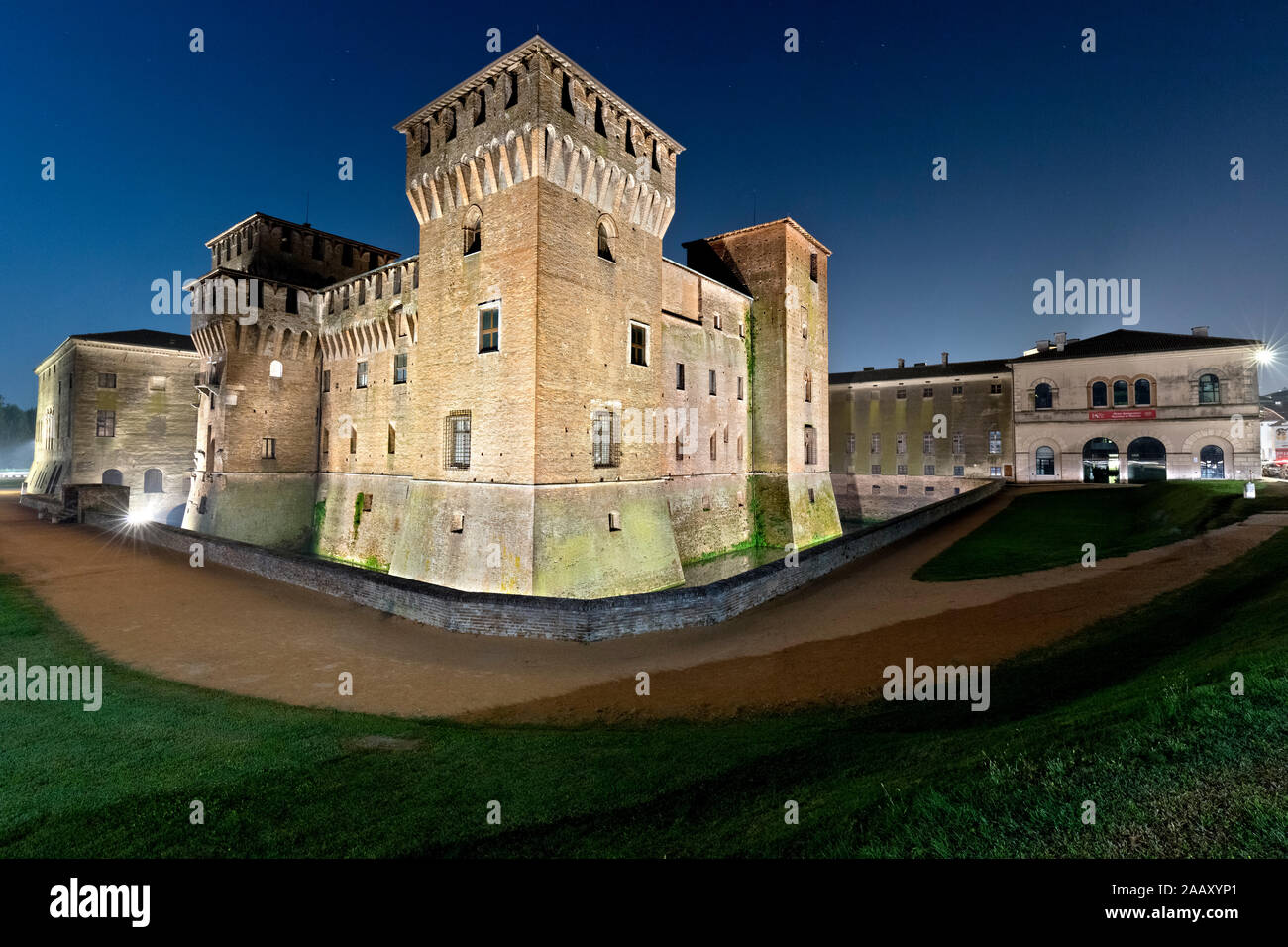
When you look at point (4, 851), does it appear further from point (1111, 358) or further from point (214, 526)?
point (1111, 358)

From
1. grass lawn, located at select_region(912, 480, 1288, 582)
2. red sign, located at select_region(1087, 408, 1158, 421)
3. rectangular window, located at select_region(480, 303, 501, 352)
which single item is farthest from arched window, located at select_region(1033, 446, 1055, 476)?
rectangular window, located at select_region(480, 303, 501, 352)

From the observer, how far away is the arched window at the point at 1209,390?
34.1 meters

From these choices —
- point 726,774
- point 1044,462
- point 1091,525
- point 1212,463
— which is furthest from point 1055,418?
point 726,774

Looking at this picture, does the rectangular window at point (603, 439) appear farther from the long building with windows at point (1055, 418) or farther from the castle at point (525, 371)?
the long building with windows at point (1055, 418)

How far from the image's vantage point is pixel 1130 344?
121 ft

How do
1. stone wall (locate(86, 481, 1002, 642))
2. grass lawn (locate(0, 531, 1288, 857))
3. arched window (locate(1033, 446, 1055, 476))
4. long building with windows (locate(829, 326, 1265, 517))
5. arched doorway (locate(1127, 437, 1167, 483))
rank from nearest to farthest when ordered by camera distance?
grass lawn (locate(0, 531, 1288, 857)), stone wall (locate(86, 481, 1002, 642)), long building with windows (locate(829, 326, 1265, 517)), arched doorway (locate(1127, 437, 1167, 483)), arched window (locate(1033, 446, 1055, 476))

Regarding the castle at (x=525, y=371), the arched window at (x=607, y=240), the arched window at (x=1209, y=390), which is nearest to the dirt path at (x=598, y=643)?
the castle at (x=525, y=371)

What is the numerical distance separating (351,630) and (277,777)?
675cm

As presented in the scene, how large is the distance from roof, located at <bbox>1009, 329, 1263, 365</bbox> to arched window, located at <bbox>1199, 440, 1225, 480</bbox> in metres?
6.38

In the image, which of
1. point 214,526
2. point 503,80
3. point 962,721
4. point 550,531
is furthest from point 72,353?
point 962,721

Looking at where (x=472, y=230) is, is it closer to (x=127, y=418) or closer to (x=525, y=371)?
(x=525, y=371)

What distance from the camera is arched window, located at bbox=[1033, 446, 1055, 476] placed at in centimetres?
3891

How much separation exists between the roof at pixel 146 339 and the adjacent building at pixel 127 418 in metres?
0.06

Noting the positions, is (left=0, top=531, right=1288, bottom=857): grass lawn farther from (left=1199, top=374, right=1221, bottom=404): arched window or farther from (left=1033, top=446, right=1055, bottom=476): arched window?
(left=1199, top=374, right=1221, bottom=404): arched window
